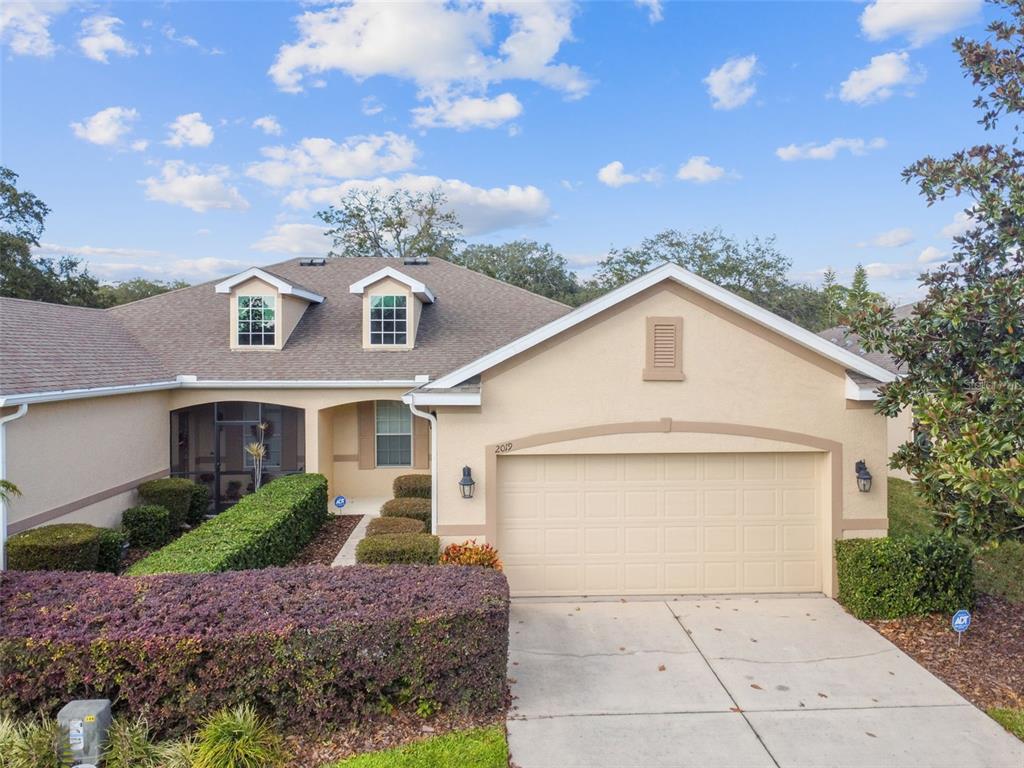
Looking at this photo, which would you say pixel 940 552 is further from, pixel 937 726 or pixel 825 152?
pixel 825 152

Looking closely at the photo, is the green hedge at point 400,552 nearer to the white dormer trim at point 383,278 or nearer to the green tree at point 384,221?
the white dormer trim at point 383,278

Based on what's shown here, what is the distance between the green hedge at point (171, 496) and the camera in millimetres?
12562

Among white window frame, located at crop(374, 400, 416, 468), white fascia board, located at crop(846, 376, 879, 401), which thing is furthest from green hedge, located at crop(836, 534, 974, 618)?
white window frame, located at crop(374, 400, 416, 468)

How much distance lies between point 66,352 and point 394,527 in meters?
8.17

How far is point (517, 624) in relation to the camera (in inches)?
312

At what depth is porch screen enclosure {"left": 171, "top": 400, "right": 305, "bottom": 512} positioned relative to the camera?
14953mm

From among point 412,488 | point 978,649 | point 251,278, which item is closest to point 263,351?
point 251,278

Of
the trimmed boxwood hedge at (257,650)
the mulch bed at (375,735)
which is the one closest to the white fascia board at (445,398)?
the trimmed boxwood hedge at (257,650)

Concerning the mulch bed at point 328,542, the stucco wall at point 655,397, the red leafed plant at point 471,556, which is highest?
the stucco wall at point 655,397

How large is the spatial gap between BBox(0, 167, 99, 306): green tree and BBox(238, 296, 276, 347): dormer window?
1836 centimetres

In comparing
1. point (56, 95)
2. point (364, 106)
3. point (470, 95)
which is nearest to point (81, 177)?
point (56, 95)

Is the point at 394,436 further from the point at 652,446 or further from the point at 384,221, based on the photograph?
the point at 384,221

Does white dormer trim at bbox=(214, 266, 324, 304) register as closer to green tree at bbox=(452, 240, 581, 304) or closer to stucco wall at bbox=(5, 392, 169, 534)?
stucco wall at bbox=(5, 392, 169, 534)

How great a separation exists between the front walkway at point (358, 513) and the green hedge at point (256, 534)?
2.57 ft
